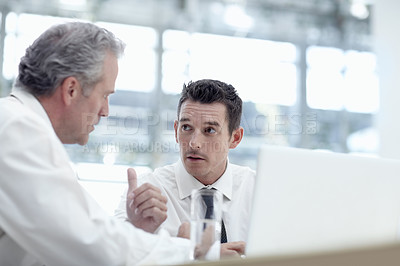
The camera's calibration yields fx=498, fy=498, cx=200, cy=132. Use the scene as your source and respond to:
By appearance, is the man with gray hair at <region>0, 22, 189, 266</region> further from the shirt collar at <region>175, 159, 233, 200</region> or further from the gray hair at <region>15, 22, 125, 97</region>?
the shirt collar at <region>175, 159, 233, 200</region>

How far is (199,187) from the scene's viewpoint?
2256mm

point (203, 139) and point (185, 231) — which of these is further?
point (203, 139)

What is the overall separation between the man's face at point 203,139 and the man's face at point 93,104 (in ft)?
2.16

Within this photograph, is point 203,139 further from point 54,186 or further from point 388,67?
point 388,67

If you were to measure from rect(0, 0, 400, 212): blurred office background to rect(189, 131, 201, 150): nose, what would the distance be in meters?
2.64

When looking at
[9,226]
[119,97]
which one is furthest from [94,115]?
[119,97]

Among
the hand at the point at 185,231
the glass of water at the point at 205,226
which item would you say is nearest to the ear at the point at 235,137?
the hand at the point at 185,231

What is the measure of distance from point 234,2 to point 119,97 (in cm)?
168

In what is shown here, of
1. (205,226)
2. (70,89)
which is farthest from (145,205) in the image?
(70,89)

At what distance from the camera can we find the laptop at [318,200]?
123 centimetres

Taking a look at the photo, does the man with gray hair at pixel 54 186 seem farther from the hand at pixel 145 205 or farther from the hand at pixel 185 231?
the hand at pixel 185 231

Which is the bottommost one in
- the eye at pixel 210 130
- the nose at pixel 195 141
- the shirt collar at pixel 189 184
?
the shirt collar at pixel 189 184

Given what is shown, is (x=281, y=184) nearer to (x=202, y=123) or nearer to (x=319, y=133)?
(x=202, y=123)

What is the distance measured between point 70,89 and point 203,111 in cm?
86
